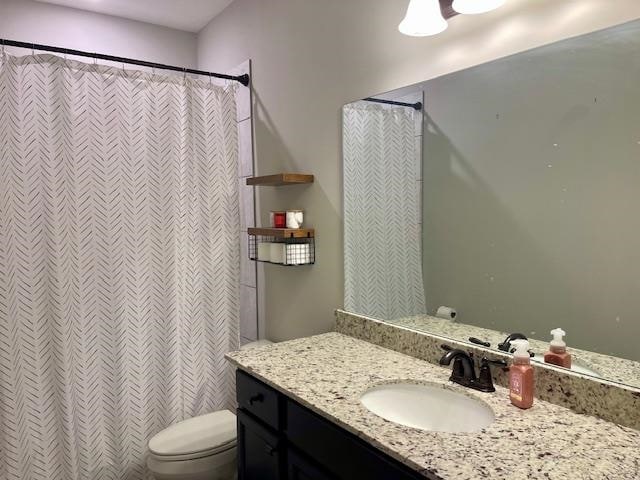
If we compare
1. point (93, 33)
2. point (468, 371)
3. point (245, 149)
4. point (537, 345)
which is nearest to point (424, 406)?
point (468, 371)

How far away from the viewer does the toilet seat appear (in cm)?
194

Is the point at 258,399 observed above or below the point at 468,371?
below

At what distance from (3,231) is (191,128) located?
3.03 ft

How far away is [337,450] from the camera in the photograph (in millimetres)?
1233

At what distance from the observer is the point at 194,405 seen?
2.39 m

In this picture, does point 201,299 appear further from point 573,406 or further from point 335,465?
point 573,406

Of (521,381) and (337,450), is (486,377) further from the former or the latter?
(337,450)

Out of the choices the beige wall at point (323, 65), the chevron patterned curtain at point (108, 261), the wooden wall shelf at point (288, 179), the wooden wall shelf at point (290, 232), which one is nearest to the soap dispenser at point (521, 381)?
the beige wall at point (323, 65)

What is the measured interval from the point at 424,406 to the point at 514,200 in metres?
0.69

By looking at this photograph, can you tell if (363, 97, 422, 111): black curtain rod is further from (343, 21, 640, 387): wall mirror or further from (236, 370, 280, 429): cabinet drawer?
(236, 370, 280, 429): cabinet drawer

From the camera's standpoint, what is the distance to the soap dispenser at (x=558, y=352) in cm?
128

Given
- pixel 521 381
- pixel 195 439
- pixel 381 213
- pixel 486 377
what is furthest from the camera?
pixel 195 439

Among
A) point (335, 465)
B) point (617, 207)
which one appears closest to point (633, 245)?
point (617, 207)

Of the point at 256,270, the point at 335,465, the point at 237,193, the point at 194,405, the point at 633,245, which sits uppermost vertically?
the point at 237,193
